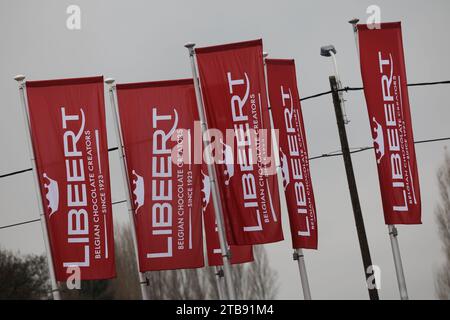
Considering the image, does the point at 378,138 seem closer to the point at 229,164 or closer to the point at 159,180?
the point at 229,164

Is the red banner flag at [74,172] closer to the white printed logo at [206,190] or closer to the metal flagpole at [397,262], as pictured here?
the white printed logo at [206,190]

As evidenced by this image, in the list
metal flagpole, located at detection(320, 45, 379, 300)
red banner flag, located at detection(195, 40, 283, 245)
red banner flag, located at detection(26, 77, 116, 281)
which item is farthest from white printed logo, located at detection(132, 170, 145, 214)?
metal flagpole, located at detection(320, 45, 379, 300)

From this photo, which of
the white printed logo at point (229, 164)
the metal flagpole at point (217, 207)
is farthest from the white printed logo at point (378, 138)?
the metal flagpole at point (217, 207)

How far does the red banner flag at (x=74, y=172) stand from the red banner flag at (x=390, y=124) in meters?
6.05

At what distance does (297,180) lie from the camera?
23.4 m

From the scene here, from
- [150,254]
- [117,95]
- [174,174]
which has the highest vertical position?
[117,95]

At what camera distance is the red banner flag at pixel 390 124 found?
23.7 metres

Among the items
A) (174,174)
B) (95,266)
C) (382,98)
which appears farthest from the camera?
(382,98)

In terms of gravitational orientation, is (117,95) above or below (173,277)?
above

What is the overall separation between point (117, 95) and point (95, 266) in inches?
141

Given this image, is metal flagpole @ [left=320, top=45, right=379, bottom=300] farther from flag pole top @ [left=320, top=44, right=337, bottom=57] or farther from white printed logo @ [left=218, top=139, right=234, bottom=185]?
white printed logo @ [left=218, top=139, right=234, bottom=185]
